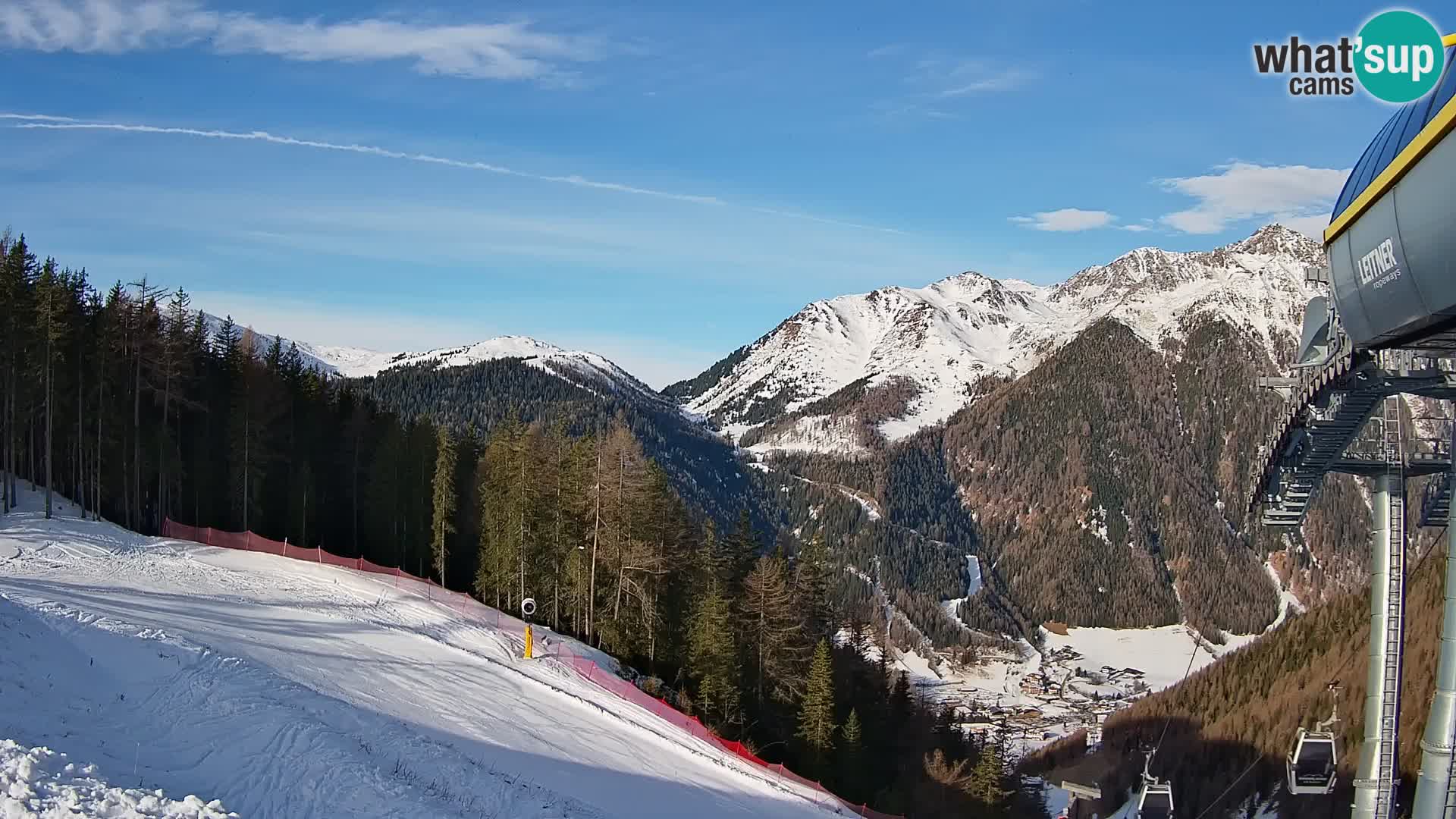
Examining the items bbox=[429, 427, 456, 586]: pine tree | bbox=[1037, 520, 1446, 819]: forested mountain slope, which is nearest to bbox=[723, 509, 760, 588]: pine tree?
bbox=[429, 427, 456, 586]: pine tree

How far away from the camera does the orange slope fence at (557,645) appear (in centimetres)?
3127

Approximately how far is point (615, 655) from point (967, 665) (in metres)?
143

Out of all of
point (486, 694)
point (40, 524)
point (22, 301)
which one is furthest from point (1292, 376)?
point (22, 301)

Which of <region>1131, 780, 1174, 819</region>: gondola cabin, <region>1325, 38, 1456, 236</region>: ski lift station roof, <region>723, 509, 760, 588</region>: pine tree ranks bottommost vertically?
<region>1131, 780, 1174, 819</region>: gondola cabin

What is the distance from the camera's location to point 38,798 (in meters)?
12.5

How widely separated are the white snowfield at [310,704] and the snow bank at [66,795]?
1.19 feet

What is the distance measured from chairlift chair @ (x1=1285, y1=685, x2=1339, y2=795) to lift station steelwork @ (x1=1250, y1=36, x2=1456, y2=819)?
0.06 metres

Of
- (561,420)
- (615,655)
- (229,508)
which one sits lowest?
(615,655)

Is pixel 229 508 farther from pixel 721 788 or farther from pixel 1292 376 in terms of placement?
pixel 1292 376

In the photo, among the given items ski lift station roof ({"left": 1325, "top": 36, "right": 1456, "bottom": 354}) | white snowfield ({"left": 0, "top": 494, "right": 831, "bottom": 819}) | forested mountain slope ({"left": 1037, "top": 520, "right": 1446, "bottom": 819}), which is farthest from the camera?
forested mountain slope ({"left": 1037, "top": 520, "right": 1446, "bottom": 819})

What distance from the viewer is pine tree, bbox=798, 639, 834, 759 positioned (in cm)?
4125

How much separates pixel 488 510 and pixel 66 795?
110ft

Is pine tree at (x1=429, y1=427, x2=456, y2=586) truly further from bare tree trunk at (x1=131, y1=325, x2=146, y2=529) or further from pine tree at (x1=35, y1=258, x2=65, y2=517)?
pine tree at (x1=35, y1=258, x2=65, y2=517)

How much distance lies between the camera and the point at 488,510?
1811 inches
